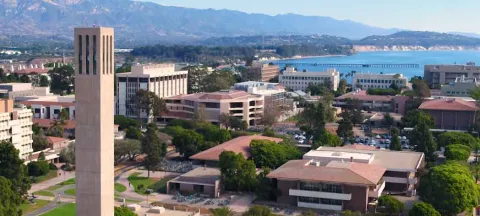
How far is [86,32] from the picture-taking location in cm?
1875

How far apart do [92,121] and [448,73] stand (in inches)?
2708

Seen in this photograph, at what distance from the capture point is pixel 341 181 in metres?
29.6

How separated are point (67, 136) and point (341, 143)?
19665mm

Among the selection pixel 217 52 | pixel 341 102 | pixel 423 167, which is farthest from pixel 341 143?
Answer: pixel 217 52

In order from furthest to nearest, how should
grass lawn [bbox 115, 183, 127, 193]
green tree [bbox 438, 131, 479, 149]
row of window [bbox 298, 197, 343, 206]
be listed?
green tree [bbox 438, 131, 479, 149] < grass lawn [bbox 115, 183, 127, 193] < row of window [bbox 298, 197, 343, 206]

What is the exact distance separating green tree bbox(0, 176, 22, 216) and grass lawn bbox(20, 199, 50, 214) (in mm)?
3034

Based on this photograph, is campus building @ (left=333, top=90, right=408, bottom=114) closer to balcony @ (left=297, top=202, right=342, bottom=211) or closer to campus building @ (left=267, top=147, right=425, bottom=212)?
campus building @ (left=267, top=147, right=425, bottom=212)

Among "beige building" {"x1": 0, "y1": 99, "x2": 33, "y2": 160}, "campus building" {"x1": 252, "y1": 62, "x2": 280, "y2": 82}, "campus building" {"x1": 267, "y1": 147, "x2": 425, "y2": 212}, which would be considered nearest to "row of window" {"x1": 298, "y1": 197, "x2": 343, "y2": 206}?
"campus building" {"x1": 267, "y1": 147, "x2": 425, "y2": 212}

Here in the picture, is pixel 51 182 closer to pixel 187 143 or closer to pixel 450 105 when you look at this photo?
pixel 187 143

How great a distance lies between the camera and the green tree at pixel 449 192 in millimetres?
28031

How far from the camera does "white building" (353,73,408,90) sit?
77625mm

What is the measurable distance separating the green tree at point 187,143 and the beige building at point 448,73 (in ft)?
149

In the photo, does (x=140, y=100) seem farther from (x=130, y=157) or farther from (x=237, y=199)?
(x=237, y=199)

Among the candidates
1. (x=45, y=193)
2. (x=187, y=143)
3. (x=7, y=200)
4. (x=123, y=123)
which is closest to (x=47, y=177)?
(x=45, y=193)
